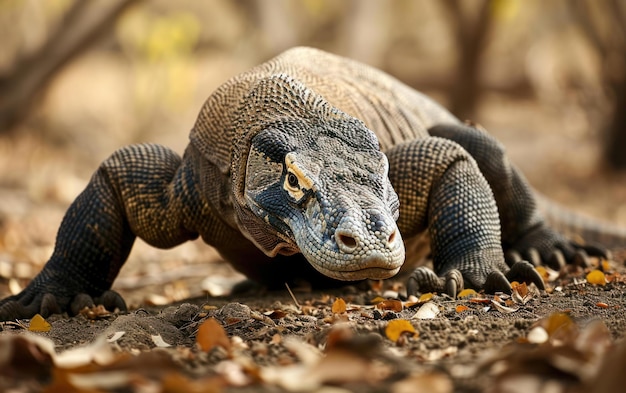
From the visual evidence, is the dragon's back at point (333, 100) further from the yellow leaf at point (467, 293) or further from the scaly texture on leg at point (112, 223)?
the yellow leaf at point (467, 293)

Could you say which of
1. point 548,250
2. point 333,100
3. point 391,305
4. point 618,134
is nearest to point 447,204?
point 333,100

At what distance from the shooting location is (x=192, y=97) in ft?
61.8

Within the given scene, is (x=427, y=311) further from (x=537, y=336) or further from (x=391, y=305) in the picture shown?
(x=537, y=336)

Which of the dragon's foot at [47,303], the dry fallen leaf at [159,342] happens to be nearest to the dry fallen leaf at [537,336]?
the dry fallen leaf at [159,342]

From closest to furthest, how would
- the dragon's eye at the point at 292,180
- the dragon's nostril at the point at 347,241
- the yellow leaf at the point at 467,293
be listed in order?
the dragon's nostril at the point at 347,241 → the dragon's eye at the point at 292,180 → the yellow leaf at the point at 467,293

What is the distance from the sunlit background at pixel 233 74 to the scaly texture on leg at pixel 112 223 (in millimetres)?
1500

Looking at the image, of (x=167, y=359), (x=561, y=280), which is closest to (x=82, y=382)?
(x=167, y=359)

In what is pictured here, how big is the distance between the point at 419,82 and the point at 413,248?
47.0ft

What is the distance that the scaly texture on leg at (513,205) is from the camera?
21.4ft

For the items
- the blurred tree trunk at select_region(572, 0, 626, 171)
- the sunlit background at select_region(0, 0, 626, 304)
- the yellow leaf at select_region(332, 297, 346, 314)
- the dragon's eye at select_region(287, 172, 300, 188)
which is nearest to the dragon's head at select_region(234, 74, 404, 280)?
the dragon's eye at select_region(287, 172, 300, 188)

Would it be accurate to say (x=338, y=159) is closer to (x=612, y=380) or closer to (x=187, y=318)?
(x=187, y=318)

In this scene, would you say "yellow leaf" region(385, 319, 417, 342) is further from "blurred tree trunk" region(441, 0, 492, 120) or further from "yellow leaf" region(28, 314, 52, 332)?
"blurred tree trunk" region(441, 0, 492, 120)

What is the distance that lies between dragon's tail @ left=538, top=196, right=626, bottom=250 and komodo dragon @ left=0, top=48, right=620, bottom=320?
1.66 metres

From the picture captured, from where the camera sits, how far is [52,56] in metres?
12.9
